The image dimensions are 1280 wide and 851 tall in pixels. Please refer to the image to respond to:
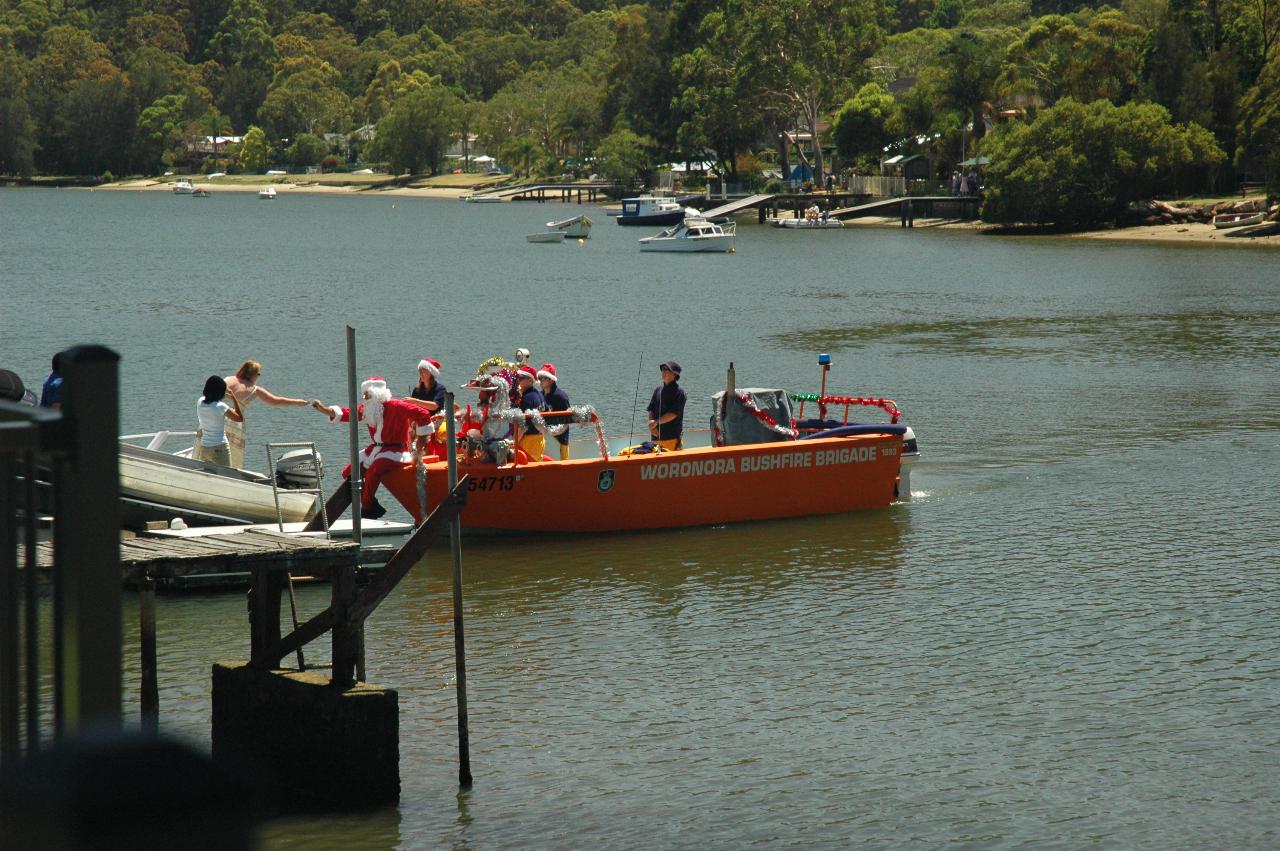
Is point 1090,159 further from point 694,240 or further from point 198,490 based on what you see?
point 198,490

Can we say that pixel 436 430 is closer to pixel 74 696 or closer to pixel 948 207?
pixel 74 696

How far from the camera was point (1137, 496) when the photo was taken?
79.3 ft

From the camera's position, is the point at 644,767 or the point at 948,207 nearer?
the point at 644,767

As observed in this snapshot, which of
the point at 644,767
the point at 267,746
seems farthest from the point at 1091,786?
the point at 267,746

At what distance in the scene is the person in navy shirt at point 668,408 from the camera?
2067cm

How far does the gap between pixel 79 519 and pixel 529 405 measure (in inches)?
617

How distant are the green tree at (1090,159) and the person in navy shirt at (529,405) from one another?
7667cm

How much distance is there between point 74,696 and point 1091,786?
968cm

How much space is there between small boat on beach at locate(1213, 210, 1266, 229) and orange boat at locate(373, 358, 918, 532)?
238 feet

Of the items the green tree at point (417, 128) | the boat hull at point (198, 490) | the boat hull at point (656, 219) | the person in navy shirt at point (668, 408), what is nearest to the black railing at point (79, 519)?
the boat hull at point (198, 490)

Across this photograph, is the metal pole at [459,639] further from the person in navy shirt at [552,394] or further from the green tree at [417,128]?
the green tree at [417,128]

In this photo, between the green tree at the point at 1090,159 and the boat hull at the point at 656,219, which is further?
the boat hull at the point at 656,219

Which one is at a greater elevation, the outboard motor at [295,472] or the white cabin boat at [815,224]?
the white cabin boat at [815,224]

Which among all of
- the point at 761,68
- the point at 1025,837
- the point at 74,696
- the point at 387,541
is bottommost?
the point at 1025,837
